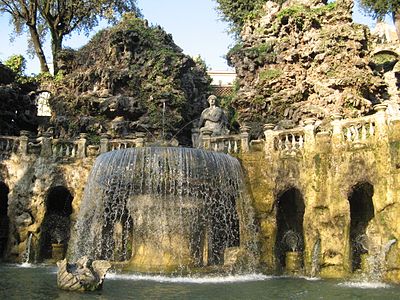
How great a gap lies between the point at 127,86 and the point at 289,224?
1157cm

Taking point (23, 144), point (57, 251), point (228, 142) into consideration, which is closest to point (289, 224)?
point (228, 142)

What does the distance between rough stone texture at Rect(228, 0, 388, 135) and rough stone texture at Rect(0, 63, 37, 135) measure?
10.7 m

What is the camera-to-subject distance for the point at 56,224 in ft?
61.9

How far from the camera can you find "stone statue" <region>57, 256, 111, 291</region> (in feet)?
31.4

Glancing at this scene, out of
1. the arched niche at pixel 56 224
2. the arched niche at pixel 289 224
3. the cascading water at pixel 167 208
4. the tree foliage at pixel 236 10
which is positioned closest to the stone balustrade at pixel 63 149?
the arched niche at pixel 56 224

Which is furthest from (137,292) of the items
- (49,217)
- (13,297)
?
(49,217)

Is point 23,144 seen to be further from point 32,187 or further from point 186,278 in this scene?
point 186,278

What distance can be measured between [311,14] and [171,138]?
8.90m

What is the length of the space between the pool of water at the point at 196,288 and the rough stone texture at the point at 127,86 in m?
10.8

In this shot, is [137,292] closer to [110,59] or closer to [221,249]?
[221,249]

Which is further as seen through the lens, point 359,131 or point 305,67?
point 305,67

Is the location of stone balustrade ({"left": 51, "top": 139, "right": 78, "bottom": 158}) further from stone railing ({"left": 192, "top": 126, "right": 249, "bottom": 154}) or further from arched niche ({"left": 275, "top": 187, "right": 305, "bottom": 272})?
arched niche ({"left": 275, "top": 187, "right": 305, "bottom": 272})

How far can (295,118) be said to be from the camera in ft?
70.2

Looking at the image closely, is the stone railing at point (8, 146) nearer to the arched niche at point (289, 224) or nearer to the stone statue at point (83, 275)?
the stone statue at point (83, 275)
